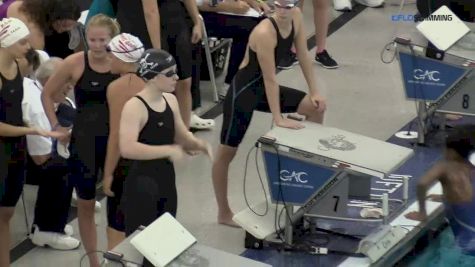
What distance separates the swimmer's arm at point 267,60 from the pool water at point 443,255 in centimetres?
127

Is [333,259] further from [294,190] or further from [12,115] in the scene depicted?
[12,115]

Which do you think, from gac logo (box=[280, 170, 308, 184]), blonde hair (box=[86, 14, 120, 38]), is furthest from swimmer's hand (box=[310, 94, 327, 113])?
blonde hair (box=[86, 14, 120, 38])

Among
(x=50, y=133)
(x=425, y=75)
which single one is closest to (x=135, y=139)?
(x=50, y=133)

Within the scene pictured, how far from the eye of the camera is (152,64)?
5594 millimetres

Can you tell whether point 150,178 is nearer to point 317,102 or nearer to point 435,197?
point 317,102

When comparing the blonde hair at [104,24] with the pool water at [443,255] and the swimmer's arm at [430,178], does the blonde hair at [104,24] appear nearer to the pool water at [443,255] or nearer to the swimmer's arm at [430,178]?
the swimmer's arm at [430,178]

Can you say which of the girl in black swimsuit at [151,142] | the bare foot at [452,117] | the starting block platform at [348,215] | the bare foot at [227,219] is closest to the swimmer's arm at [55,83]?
the girl in black swimsuit at [151,142]

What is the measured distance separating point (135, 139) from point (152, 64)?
0.40 m

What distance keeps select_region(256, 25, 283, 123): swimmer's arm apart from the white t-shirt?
1343 mm

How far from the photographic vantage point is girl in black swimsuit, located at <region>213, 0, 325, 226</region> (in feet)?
22.0

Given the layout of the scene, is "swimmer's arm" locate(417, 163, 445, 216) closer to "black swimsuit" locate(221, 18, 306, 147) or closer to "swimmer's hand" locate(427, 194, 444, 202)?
"swimmer's hand" locate(427, 194, 444, 202)

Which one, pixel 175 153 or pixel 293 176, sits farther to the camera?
pixel 293 176

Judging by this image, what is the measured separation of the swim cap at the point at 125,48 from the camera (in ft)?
19.1

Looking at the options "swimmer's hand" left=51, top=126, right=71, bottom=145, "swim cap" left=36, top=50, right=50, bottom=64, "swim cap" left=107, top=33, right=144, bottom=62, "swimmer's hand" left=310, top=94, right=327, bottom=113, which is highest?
"swim cap" left=107, top=33, right=144, bottom=62
